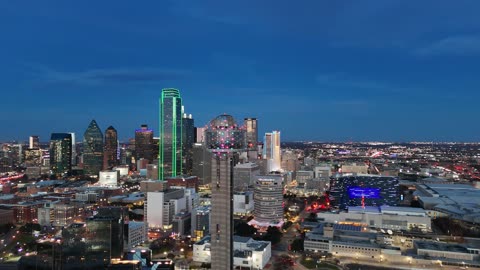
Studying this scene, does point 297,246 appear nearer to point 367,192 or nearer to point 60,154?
point 367,192

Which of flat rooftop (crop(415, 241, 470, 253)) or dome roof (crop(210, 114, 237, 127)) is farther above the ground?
dome roof (crop(210, 114, 237, 127))

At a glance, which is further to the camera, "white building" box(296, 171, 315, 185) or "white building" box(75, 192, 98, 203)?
"white building" box(296, 171, 315, 185)

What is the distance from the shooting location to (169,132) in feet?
215

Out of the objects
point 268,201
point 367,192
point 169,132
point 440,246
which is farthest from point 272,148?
point 440,246

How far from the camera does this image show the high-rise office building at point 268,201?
3709cm

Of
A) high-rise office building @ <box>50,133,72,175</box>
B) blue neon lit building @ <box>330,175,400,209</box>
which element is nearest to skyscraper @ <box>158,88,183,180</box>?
high-rise office building @ <box>50,133,72,175</box>

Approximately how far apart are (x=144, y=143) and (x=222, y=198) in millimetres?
67439

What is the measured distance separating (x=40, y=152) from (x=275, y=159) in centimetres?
5066

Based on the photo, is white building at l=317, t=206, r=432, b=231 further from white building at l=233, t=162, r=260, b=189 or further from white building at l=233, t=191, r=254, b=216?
white building at l=233, t=162, r=260, b=189

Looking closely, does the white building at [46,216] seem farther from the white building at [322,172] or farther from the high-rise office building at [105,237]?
the white building at [322,172]

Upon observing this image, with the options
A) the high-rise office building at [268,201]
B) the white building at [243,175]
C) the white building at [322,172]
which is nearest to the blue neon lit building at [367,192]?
the high-rise office building at [268,201]

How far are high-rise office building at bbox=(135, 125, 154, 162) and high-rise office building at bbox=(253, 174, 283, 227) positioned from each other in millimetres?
48690

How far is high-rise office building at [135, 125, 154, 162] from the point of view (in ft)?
270

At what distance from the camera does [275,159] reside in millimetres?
78062
